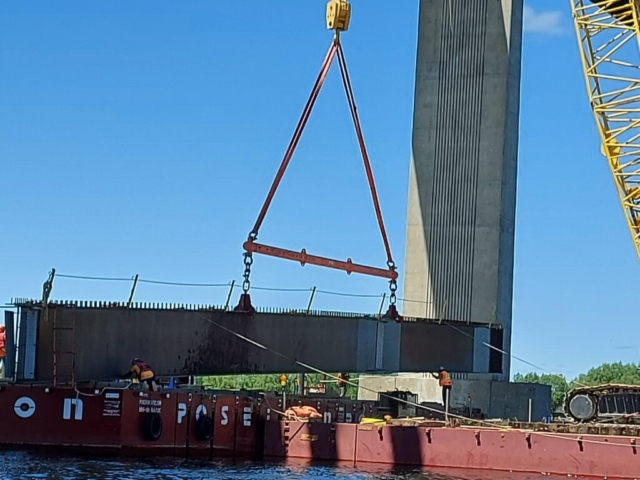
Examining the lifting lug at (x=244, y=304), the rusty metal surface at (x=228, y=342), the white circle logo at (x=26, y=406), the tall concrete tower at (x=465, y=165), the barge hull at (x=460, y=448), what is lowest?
the barge hull at (x=460, y=448)

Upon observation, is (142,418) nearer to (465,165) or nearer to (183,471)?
(183,471)

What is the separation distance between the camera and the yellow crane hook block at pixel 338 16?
1751 inches

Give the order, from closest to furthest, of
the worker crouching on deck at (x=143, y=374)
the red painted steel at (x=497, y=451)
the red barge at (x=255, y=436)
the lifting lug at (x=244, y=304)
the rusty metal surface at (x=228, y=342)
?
the red painted steel at (x=497, y=451) < the red barge at (x=255, y=436) < the worker crouching on deck at (x=143, y=374) < the rusty metal surface at (x=228, y=342) < the lifting lug at (x=244, y=304)

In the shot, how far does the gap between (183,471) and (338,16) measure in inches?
744

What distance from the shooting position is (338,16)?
44.5m

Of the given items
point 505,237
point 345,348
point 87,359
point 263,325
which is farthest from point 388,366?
point 87,359

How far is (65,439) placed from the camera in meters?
35.0

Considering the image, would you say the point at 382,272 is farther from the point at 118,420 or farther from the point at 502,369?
the point at 118,420

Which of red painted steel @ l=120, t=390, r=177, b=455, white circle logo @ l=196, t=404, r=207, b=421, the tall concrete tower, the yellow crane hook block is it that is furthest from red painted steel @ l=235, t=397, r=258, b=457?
the tall concrete tower

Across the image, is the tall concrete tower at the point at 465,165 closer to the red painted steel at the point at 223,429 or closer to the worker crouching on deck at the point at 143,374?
the red painted steel at the point at 223,429

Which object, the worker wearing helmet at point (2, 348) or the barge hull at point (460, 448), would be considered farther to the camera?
the worker wearing helmet at point (2, 348)

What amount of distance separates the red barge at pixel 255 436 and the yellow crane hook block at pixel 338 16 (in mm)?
13785

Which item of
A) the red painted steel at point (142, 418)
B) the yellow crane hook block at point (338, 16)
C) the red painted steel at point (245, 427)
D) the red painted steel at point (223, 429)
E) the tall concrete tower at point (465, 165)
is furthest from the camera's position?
the tall concrete tower at point (465, 165)

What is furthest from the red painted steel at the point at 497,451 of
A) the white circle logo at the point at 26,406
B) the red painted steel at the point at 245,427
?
the white circle logo at the point at 26,406
